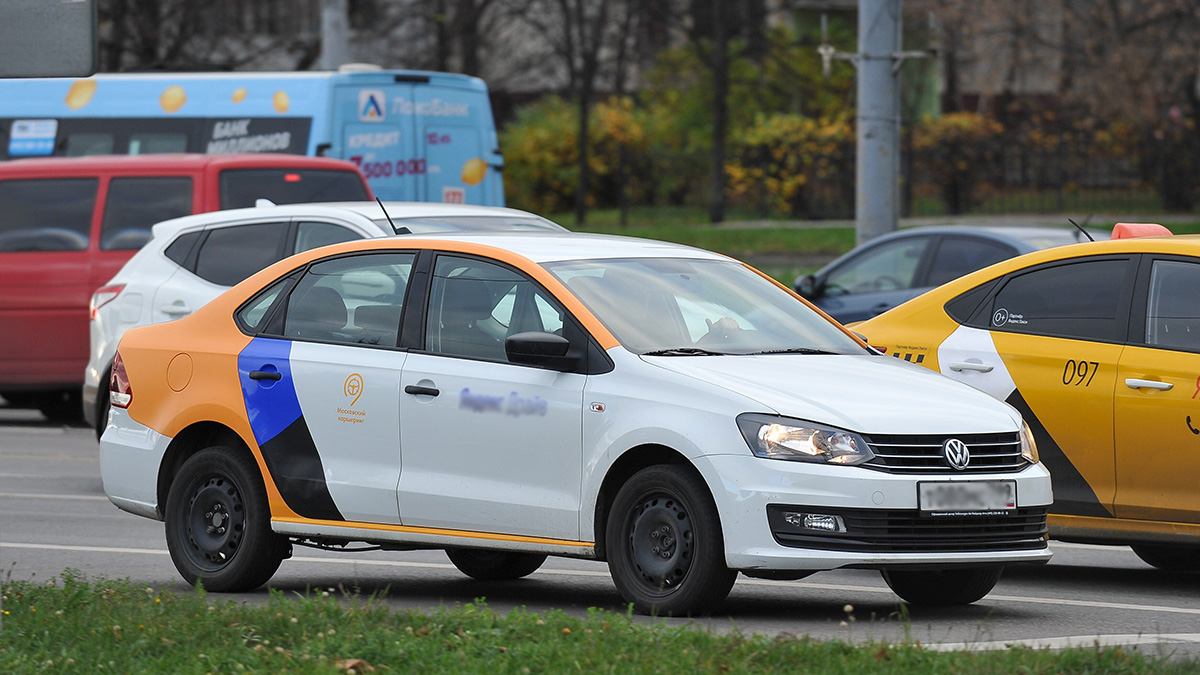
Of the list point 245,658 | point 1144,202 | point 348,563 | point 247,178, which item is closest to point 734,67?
point 1144,202

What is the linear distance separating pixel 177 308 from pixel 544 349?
5.35 metres

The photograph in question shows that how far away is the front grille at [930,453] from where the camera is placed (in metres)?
6.22

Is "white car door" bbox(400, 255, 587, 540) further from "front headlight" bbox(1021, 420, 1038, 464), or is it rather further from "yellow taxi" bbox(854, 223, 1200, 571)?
"yellow taxi" bbox(854, 223, 1200, 571)

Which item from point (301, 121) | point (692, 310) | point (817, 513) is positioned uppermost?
point (301, 121)

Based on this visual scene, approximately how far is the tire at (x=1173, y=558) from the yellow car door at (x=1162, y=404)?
0.99 meters

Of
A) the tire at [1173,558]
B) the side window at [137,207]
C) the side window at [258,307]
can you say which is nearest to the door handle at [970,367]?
the tire at [1173,558]

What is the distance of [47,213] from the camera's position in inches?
576

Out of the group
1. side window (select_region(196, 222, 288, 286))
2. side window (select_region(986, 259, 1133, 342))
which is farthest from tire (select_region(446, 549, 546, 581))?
side window (select_region(196, 222, 288, 286))

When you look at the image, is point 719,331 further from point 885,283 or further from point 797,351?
point 885,283

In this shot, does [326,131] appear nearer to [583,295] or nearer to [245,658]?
[583,295]

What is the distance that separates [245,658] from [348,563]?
318cm

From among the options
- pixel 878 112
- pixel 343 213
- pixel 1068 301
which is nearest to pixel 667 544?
pixel 1068 301

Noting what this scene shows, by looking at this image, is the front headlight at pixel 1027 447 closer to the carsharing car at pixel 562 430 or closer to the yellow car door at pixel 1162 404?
the carsharing car at pixel 562 430

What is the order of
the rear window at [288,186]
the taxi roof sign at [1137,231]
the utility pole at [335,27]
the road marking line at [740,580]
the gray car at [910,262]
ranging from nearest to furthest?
the road marking line at [740,580], the taxi roof sign at [1137,231], the gray car at [910,262], the rear window at [288,186], the utility pole at [335,27]
